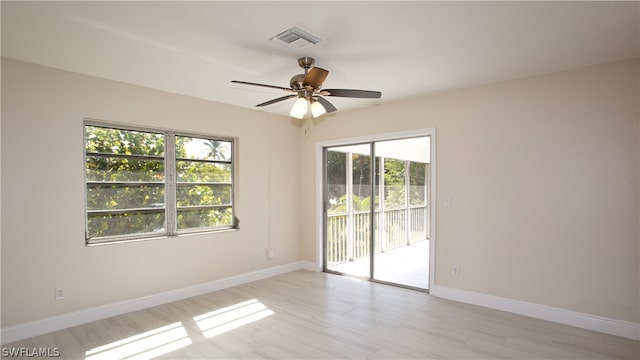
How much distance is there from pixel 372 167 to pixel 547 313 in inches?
106

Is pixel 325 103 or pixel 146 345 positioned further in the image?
pixel 325 103

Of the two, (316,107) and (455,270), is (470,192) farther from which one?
(316,107)

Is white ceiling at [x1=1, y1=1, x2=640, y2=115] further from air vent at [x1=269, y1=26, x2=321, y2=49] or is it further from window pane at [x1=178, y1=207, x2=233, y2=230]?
window pane at [x1=178, y1=207, x2=233, y2=230]

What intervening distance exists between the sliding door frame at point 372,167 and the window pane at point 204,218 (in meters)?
1.47

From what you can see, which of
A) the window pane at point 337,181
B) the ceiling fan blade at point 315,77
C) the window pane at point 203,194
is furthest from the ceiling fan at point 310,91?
the window pane at point 337,181

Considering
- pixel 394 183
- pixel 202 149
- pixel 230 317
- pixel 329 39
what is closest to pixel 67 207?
pixel 202 149

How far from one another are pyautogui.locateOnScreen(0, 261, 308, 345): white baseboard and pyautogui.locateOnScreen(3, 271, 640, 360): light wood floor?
0.08 metres

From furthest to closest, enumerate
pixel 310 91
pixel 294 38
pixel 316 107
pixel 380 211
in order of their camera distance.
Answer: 1. pixel 380 211
2. pixel 316 107
3. pixel 310 91
4. pixel 294 38

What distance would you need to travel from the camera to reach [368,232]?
5.12m

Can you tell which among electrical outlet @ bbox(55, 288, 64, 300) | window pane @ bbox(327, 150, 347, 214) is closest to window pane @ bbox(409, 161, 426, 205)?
window pane @ bbox(327, 150, 347, 214)

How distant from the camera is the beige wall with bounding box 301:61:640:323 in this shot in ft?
10.4

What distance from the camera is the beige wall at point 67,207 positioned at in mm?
3092

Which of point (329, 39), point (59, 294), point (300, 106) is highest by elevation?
point (329, 39)

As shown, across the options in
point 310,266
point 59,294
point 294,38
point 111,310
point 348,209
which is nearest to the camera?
point 294,38
